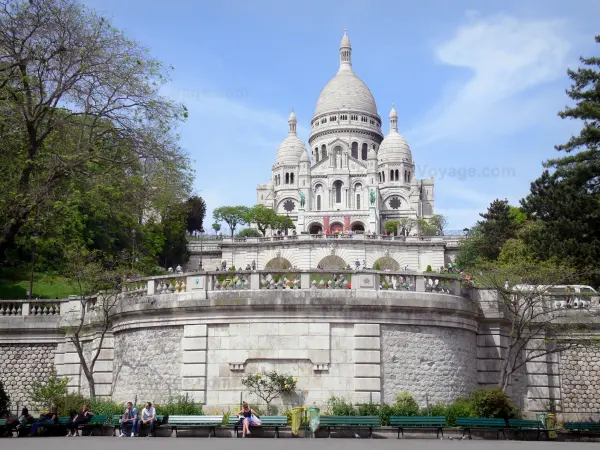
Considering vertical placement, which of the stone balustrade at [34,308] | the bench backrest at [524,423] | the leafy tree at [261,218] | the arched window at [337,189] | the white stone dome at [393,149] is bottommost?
the bench backrest at [524,423]

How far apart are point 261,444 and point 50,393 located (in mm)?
10692

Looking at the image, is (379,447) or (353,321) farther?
(353,321)

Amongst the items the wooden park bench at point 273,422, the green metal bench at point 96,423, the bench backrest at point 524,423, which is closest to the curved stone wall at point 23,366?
the green metal bench at point 96,423

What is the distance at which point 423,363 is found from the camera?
955 inches

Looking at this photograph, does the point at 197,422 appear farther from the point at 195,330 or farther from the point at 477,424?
the point at 477,424

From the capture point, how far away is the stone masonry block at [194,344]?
24.2m

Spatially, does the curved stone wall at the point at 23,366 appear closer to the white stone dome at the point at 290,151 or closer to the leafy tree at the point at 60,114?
the leafy tree at the point at 60,114

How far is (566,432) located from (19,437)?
1591 cm

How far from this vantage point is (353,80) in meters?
172

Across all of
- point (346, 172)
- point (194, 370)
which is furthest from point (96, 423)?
point (346, 172)

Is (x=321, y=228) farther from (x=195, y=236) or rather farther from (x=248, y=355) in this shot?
(x=248, y=355)

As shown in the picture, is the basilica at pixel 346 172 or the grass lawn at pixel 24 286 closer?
the grass lawn at pixel 24 286

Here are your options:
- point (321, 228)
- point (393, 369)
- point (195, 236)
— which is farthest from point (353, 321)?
point (321, 228)

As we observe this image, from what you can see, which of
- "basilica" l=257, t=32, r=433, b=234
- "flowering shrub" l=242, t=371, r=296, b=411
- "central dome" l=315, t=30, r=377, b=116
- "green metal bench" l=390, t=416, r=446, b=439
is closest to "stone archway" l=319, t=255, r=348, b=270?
"basilica" l=257, t=32, r=433, b=234
